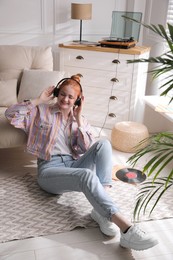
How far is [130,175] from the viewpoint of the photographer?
258cm

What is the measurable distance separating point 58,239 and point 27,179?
27.7 inches

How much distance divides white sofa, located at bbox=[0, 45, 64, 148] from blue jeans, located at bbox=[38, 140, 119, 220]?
2.47ft

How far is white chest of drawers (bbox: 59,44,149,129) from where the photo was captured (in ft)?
10.6

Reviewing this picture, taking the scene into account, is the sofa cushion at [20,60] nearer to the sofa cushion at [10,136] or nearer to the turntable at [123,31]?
the turntable at [123,31]

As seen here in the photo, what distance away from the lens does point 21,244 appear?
5.97 ft

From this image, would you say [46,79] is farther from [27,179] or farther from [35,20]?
[35,20]

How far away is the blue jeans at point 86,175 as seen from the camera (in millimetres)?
1855

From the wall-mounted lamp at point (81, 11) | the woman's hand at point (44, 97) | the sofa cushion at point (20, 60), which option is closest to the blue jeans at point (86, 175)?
the woman's hand at point (44, 97)

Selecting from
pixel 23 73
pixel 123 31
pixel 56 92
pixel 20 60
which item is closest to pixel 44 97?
pixel 56 92

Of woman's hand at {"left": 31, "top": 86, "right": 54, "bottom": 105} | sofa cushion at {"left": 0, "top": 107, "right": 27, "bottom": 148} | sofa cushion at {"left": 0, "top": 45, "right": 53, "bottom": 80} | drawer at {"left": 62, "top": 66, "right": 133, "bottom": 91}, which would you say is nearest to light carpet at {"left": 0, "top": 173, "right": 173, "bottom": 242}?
sofa cushion at {"left": 0, "top": 107, "right": 27, "bottom": 148}

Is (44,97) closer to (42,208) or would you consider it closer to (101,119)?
(42,208)

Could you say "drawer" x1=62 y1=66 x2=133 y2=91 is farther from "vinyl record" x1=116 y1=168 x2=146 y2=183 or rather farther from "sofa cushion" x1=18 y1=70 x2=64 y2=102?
"vinyl record" x1=116 y1=168 x2=146 y2=183

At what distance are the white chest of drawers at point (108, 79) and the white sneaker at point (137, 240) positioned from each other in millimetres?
1800

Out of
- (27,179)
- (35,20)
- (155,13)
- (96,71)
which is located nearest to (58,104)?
(27,179)
